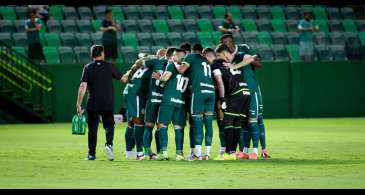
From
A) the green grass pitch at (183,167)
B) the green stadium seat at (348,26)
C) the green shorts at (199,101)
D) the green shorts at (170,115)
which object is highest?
the green stadium seat at (348,26)

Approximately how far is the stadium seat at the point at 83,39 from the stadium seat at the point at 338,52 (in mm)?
9170

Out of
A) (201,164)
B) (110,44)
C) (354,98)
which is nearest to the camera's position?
(201,164)

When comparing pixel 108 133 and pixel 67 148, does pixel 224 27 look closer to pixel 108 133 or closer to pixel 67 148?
pixel 67 148

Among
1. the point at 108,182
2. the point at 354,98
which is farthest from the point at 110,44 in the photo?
the point at 108,182

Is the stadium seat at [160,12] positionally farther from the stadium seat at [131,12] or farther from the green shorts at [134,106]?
the green shorts at [134,106]

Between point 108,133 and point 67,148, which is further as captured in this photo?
point 67,148

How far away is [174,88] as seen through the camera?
59.0 feet

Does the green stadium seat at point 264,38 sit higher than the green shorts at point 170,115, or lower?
higher

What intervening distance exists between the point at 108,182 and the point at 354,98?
24.2 metres

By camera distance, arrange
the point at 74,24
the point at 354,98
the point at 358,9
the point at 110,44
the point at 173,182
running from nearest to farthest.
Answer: the point at 173,182 → the point at 110,44 → the point at 74,24 → the point at 354,98 → the point at 358,9

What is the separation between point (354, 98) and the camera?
1446 inches

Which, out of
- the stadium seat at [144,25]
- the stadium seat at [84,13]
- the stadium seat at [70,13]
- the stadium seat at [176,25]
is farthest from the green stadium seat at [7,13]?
the stadium seat at [176,25]

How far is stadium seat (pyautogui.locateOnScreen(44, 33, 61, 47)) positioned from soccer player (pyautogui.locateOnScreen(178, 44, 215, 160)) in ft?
51.2

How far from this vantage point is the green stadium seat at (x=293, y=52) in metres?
36.2
